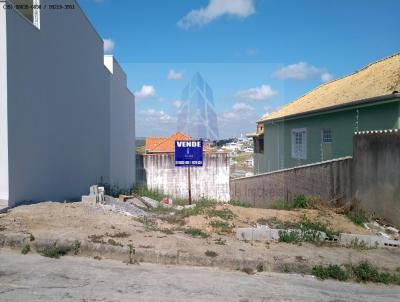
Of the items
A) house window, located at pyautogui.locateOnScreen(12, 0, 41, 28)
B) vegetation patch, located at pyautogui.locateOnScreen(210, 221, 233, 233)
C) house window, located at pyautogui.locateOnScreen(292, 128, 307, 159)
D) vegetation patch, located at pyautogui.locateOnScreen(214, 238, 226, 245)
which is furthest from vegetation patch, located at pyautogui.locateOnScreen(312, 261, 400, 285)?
house window, located at pyautogui.locateOnScreen(292, 128, 307, 159)

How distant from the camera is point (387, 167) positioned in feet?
31.3

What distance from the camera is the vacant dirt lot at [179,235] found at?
19.7ft

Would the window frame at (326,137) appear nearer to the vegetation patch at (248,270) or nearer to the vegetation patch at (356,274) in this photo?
the vegetation patch at (356,274)

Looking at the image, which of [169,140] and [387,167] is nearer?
[387,167]

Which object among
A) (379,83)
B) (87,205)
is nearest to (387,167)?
(379,83)

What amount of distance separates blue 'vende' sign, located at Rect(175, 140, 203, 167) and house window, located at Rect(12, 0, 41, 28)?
6763 mm

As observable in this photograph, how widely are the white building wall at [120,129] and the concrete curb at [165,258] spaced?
44.2 feet

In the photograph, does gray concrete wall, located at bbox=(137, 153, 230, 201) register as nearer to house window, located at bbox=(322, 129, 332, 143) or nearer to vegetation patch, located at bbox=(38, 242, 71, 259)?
house window, located at bbox=(322, 129, 332, 143)

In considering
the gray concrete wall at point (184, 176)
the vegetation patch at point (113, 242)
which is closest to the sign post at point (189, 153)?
the gray concrete wall at point (184, 176)

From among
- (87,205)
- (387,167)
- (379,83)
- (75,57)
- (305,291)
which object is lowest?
(305,291)

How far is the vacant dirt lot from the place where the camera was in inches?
236

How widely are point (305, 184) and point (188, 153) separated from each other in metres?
4.51

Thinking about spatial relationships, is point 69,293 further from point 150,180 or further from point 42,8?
point 150,180

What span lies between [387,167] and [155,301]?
294 inches
